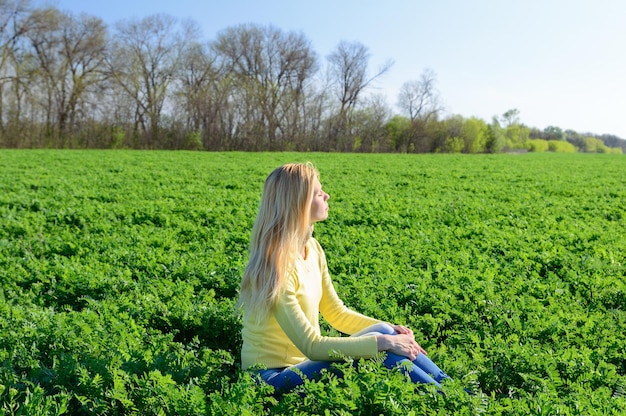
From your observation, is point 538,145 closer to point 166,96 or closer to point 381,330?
point 166,96

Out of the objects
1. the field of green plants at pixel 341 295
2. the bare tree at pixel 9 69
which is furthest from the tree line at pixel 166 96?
the field of green plants at pixel 341 295

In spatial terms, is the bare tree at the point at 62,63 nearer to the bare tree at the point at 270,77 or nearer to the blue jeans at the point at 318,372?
the bare tree at the point at 270,77

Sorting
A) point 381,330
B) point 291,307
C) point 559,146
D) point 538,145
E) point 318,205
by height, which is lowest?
point 381,330

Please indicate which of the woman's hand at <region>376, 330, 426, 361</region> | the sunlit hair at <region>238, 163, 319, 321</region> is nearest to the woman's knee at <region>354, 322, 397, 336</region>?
the woman's hand at <region>376, 330, 426, 361</region>

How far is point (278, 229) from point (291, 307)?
0.49 metres

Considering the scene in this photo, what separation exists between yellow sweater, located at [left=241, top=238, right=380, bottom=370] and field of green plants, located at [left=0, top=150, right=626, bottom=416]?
6.3 inches

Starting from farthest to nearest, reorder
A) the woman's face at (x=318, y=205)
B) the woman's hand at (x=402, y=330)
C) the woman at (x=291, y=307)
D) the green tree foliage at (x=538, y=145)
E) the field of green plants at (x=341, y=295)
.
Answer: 1. the green tree foliage at (x=538, y=145)
2. the woman's face at (x=318, y=205)
3. the woman's hand at (x=402, y=330)
4. the woman at (x=291, y=307)
5. the field of green plants at (x=341, y=295)

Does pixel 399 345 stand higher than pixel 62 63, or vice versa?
pixel 62 63

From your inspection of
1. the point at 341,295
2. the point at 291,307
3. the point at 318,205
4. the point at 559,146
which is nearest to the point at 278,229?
the point at 318,205

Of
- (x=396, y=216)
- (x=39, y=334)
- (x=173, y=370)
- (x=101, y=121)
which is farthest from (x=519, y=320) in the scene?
(x=101, y=121)

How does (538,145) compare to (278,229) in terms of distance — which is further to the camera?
(538,145)

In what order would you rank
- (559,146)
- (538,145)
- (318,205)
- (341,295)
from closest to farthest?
(318,205) < (341,295) < (538,145) < (559,146)

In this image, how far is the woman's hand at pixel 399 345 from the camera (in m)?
3.22

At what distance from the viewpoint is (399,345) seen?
322cm
